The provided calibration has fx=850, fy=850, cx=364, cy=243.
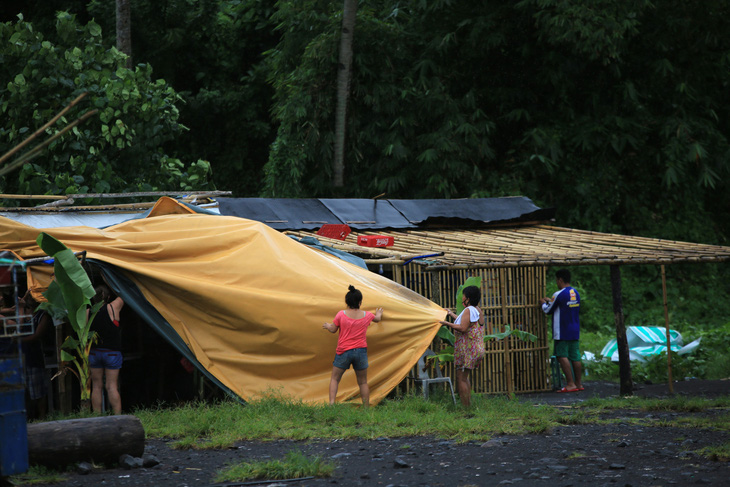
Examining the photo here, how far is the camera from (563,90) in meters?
18.9

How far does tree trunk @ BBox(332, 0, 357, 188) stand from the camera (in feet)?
56.3

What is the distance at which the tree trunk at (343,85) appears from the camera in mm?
17156

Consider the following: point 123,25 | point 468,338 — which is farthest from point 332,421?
point 123,25

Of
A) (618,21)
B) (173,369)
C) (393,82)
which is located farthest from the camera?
(393,82)

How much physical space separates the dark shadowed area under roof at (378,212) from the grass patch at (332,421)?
3636 millimetres

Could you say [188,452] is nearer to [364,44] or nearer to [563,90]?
[364,44]

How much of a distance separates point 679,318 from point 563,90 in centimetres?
554

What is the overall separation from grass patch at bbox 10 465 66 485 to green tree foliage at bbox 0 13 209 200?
26.6 ft

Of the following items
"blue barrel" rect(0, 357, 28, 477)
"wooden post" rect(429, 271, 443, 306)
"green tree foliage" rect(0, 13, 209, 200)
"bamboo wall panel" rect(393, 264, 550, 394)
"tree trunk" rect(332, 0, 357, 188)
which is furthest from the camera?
"tree trunk" rect(332, 0, 357, 188)

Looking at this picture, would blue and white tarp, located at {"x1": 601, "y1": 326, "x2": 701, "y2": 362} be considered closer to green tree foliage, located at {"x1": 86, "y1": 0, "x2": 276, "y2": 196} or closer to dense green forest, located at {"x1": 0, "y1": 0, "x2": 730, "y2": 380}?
dense green forest, located at {"x1": 0, "y1": 0, "x2": 730, "y2": 380}

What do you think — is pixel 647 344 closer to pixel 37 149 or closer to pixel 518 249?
pixel 518 249

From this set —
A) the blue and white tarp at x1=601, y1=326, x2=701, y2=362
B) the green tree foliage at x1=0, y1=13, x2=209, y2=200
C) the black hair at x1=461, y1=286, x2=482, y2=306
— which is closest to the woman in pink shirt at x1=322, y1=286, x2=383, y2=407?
the black hair at x1=461, y1=286, x2=482, y2=306

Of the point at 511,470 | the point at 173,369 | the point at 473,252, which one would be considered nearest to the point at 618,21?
the point at 473,252

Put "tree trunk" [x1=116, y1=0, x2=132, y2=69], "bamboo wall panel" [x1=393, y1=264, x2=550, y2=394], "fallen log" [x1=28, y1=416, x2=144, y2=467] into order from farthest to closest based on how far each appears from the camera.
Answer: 1. "tree trunk" [x1=116, y1=0, x2=132, y2=69]
2. "bamboo wall panel" [x1=393, y1=264, x2=550, y2=394]
3. "fallen log" [x1=28, y1=416, x2=144, y2=467]
